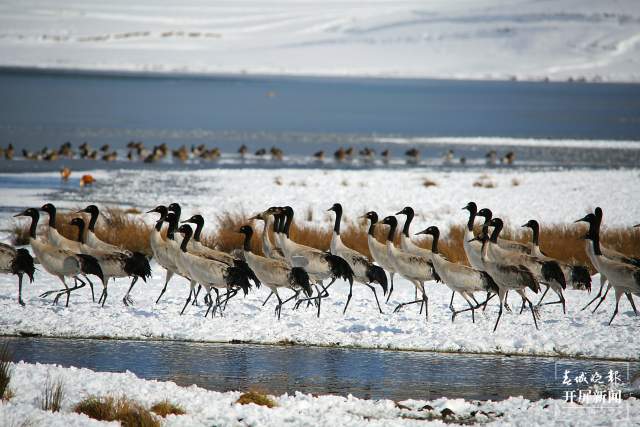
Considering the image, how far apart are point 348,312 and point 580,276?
3579mm

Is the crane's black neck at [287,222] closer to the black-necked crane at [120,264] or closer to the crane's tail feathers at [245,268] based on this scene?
the crane's tail feathers at [245,268]

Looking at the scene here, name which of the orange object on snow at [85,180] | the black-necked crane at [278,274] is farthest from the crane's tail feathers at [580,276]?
the orange object on snow at [85,180]

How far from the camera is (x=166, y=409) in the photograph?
910cm

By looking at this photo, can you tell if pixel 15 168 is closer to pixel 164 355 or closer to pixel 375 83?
pixel 164 355

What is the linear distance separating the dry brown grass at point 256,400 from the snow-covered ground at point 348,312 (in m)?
3.01

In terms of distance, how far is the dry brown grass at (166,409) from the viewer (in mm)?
9047

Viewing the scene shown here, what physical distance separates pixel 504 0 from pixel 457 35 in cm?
4070

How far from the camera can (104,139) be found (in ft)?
154

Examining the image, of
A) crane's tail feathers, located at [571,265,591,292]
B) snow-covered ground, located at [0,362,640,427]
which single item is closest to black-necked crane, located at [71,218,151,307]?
snow-covered ground, located at [0,362,640,427]

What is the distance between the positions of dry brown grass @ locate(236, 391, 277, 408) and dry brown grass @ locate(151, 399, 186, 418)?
25.1 inches

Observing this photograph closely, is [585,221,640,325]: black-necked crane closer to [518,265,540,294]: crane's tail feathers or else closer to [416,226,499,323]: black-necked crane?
[518,265,540,294]: crane's tail feathers

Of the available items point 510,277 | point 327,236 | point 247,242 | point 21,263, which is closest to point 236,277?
point 247,242

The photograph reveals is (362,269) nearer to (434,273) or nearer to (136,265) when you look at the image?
(434,273)

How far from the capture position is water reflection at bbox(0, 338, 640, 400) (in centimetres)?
1066
